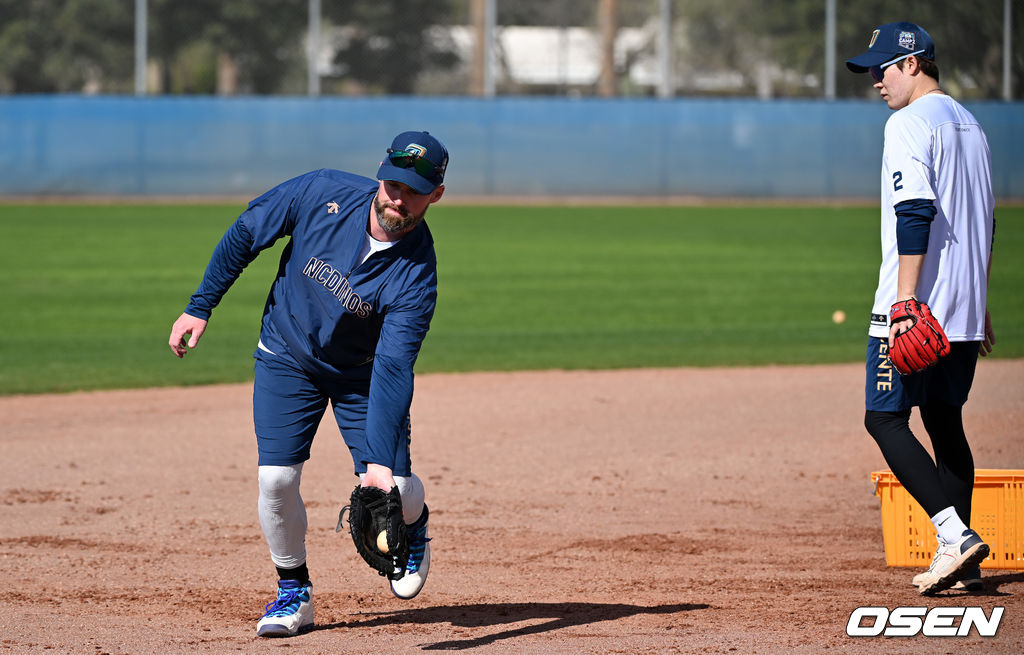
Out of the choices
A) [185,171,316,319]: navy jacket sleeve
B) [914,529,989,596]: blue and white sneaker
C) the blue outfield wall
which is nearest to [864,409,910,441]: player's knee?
[914,529,989,596]: blue and white sneaker

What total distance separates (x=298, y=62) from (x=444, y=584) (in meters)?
29.7

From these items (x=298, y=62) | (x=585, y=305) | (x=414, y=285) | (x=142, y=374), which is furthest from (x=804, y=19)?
(x=414, y=285)

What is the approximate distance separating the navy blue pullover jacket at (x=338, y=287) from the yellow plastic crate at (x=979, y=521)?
2266 millimetres

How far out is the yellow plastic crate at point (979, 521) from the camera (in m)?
5.31

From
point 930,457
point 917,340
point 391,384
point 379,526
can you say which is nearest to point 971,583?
point 930,457

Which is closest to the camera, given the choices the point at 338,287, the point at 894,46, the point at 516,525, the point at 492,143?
the point at 338,287

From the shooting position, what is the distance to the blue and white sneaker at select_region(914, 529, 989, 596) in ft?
15.2

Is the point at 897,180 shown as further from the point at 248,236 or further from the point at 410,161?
Answer: the point at 248,236

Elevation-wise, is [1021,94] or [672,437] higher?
[1021,94]

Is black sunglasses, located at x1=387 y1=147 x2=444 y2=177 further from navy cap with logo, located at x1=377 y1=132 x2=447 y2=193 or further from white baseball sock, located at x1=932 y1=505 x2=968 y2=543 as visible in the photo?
white baseball sock, located at x1=932 y1=505 x2=968 y2=543

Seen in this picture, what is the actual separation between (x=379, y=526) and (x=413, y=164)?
3.89 ft

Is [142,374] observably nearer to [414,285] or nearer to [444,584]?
[444,584]

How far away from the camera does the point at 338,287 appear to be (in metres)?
4.36

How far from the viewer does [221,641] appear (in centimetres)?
452
